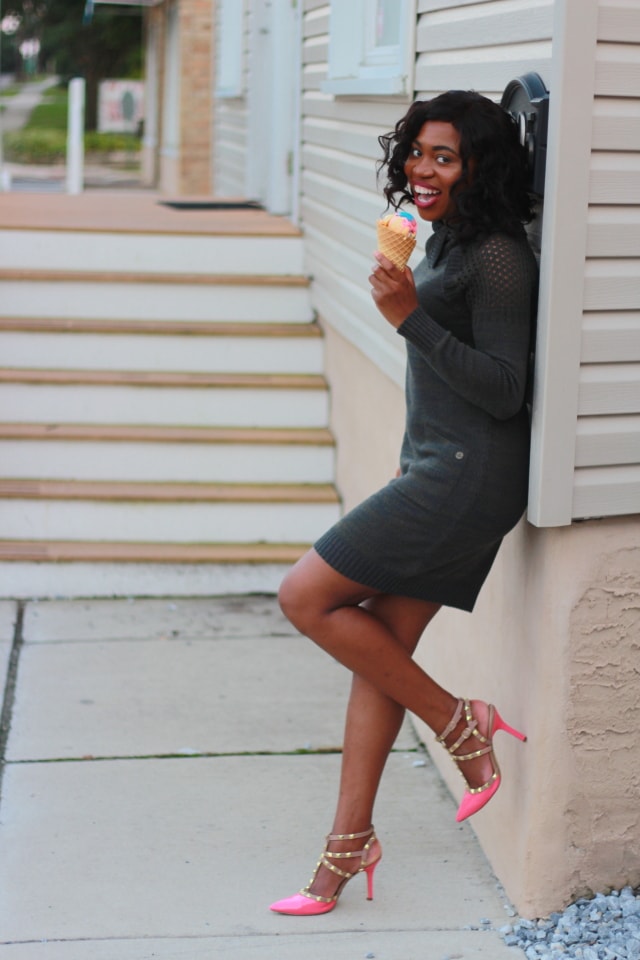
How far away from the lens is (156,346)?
20.4ft

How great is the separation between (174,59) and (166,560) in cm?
1286

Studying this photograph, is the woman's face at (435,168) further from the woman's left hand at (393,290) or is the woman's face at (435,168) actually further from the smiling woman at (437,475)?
the woman's left hand at (393,290)

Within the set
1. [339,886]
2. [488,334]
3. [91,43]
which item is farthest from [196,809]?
[91,43]

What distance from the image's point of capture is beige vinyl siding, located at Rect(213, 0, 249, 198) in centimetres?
1002

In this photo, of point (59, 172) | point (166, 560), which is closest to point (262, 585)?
point (166, 560)

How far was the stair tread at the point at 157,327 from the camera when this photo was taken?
20.3ft

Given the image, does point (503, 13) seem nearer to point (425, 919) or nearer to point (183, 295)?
point (425, 919)

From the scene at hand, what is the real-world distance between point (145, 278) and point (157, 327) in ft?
0.99

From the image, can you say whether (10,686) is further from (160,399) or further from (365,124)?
(365,124)

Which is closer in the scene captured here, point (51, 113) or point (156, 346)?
point (156, 346)

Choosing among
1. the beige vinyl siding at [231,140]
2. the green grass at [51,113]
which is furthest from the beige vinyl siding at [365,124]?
the green grass at [51,113]

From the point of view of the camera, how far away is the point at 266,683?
4.66 m

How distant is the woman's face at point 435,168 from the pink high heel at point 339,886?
142cm

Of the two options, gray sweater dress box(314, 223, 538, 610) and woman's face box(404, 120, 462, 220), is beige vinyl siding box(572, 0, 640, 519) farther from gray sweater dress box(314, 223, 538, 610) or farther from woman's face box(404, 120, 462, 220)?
woman's face box(404, 120, 462, 220)
